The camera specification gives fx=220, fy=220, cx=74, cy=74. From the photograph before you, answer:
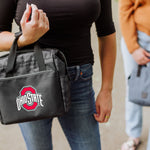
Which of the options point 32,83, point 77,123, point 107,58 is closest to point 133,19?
point 107,58

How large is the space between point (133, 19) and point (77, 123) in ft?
2.50

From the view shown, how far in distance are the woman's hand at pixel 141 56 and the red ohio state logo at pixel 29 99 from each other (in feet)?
2.66

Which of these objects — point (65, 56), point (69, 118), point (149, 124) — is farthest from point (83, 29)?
point (149, 124)

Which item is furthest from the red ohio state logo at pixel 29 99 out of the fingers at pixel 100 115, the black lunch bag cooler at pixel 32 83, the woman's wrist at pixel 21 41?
the fingers at pixel 100 115

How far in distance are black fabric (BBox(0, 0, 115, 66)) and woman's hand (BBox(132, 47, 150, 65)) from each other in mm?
542

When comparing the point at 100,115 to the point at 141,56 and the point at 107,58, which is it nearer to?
the point at 107,58

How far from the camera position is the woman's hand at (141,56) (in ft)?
4.42

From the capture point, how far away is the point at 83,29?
0.85 m

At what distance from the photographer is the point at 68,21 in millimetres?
788

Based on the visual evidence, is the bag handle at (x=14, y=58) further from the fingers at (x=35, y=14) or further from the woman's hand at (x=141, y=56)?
the woman's hand at (x=141, y=56)

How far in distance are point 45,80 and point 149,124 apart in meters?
1.61

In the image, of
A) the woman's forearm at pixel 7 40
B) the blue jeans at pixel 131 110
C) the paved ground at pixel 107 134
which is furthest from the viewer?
the paved ground at pixel 107 134

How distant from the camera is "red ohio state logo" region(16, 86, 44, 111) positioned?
75 centimetres

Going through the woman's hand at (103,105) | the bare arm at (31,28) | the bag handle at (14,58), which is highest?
the bare arm at (31,28)
